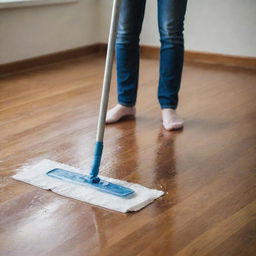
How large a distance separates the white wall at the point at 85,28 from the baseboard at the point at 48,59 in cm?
3

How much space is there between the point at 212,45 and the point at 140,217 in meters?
2.09

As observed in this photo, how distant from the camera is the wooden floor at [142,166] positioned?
1.11 m

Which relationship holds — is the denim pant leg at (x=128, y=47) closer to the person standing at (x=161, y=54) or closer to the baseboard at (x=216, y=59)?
the person standing at (x=161, y=54)

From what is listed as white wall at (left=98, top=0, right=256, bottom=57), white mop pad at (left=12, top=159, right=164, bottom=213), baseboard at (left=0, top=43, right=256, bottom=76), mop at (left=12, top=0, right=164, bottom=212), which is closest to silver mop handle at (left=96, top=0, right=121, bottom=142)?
mop at (left=12, top=0, right=164, bottom=212)

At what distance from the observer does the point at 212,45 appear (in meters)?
3.12

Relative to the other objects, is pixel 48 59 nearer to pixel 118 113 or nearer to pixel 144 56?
pixel 144 56

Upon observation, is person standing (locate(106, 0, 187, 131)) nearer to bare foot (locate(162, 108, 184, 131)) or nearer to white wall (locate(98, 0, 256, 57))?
bare foot (locate(162, 108, 184, 131))

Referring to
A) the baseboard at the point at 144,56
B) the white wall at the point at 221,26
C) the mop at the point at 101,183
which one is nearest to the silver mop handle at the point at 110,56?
the mop at the point at 101,183

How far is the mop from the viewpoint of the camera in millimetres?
1284

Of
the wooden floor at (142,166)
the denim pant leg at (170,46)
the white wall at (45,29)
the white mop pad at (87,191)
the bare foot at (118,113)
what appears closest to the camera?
the wooden floor at (142,166)

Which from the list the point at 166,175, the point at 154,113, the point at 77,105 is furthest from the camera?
the point at 77,105

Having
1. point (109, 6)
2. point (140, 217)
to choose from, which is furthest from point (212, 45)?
point (140, 217)

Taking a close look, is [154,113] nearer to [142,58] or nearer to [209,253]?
[209,253]

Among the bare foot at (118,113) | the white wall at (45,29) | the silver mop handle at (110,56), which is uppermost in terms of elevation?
the silver mop handle at (110,56)
